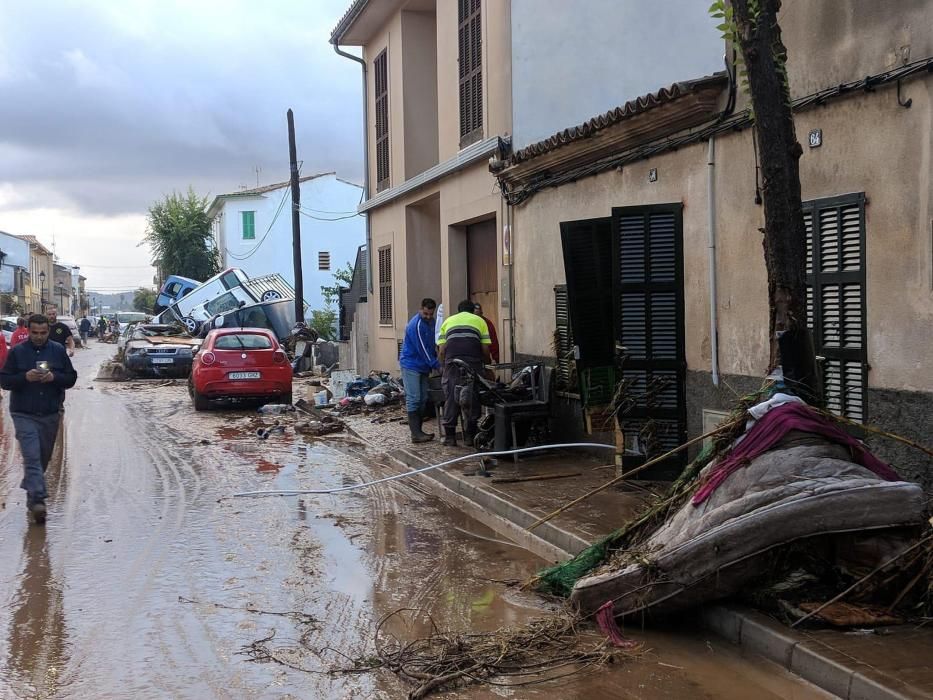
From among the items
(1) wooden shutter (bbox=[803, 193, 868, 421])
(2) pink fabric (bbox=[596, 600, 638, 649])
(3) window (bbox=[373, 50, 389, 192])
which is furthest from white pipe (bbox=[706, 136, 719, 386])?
(3) window (bbox=[373, 50, 389, 192])

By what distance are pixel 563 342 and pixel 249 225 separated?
45.9m

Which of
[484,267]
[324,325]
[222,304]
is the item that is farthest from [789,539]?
[324,325]

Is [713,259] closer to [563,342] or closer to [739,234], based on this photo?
[739,234]

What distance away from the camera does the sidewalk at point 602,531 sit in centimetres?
397

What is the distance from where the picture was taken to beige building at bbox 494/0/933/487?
6059mm

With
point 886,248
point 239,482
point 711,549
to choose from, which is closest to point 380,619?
point 711,549

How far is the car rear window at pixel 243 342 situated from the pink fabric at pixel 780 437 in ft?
42.2

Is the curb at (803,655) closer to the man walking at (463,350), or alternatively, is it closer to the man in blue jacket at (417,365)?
the man walking at (463,350)

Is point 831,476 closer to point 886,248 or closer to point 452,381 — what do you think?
point 886,248

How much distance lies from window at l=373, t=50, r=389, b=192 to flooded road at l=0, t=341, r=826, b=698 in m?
9.56

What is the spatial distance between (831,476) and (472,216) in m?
9.87

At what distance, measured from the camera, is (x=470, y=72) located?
45.6 ft

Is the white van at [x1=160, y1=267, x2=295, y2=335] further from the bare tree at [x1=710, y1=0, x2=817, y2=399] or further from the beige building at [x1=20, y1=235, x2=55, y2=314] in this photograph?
the beige building at [x1=20, y1=235, x2=55, y2=314]

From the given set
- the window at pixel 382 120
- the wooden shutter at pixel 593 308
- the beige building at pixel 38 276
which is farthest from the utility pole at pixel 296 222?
the beige building at pixel 38 276
